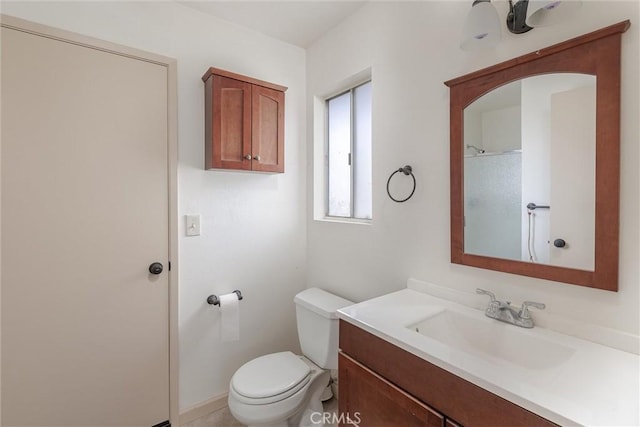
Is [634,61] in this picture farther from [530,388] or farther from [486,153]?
[530,388]

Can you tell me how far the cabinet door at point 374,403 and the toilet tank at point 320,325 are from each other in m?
0.38

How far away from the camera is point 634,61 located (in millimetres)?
875

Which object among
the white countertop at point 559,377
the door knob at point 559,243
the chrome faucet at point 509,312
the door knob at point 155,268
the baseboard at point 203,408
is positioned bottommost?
the baseboard at point 203,408

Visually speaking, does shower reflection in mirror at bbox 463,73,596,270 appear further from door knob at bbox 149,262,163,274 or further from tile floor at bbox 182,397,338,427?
door knob at bbox 149,262,163,274

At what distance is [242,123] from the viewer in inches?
70.0

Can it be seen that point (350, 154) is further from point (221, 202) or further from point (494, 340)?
point (494, 340)

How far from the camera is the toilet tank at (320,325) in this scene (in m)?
1.62

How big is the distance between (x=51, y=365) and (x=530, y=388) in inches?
76.4

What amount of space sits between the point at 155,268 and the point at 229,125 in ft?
2.97

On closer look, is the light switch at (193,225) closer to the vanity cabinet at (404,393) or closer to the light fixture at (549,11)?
the vanity cabinet at (404,393)

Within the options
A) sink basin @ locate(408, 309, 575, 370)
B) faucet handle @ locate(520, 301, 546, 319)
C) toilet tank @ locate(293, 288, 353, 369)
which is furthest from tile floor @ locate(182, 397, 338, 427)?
faucet handle @ locate(520, 301, 546, 319)

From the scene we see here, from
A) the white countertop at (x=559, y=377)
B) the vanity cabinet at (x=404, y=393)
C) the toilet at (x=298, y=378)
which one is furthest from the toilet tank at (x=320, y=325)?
the white countertop at (x=559, y=377)

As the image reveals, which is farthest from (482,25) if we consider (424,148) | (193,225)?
(193,225)

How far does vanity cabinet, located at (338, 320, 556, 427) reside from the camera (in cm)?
76
